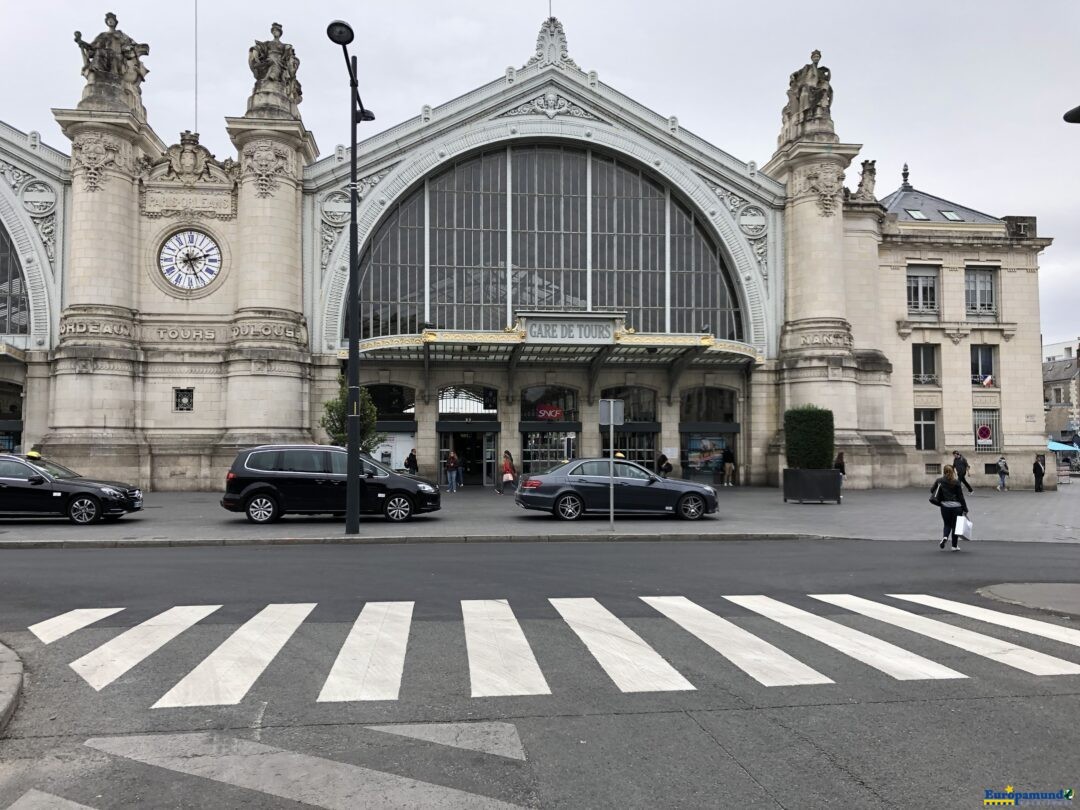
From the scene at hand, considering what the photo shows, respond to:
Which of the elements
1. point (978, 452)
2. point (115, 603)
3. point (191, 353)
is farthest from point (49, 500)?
point (978, 452)

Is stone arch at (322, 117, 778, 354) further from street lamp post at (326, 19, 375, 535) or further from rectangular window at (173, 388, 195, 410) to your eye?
street lamp post at (326, 19, 375, 535)

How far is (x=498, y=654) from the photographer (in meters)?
6.59

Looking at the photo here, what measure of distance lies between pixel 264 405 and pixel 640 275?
1574 centimetres

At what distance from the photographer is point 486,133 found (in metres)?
32.1

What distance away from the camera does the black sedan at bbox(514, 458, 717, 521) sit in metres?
18.7

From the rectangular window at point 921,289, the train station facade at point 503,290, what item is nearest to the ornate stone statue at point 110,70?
the train station facade at point 503,290

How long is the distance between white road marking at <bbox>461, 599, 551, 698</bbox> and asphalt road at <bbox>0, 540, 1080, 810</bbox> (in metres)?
0.04

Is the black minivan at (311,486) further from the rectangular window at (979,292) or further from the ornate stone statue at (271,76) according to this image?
the rectangular window at (979,292)

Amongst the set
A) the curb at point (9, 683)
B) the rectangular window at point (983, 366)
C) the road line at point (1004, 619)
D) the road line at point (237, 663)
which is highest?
the rectangular window at point (983, 366)

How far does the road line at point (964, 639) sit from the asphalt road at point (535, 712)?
55 millimetres

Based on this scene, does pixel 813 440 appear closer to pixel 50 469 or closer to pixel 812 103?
pixel 812 103

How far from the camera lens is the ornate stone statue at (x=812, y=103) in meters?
32.4

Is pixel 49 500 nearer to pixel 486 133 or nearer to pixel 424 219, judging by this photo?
pixel 424 219

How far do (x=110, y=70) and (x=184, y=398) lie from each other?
11907 mm
